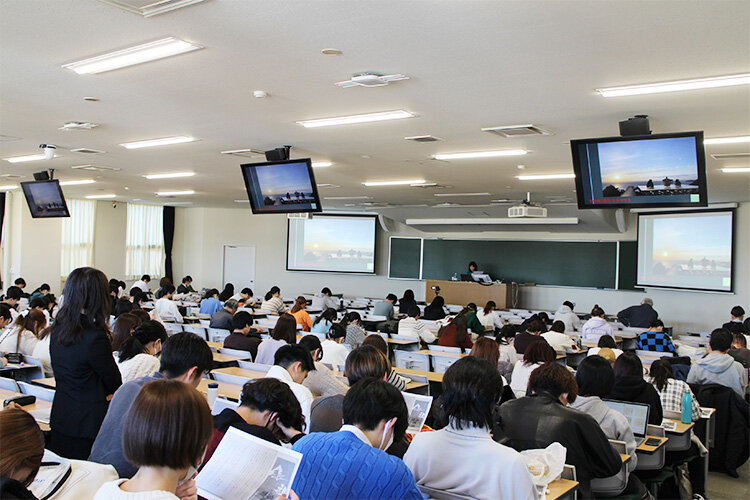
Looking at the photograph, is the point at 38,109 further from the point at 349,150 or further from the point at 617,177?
the point at 617,177

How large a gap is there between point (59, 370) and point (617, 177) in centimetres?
452

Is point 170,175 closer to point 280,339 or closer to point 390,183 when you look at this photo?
point 390,183

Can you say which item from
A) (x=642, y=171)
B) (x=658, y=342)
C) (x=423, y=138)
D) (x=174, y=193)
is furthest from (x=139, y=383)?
(x=174, y=193)

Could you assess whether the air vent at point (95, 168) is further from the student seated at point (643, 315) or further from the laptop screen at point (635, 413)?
the student seated at point (643, 315)

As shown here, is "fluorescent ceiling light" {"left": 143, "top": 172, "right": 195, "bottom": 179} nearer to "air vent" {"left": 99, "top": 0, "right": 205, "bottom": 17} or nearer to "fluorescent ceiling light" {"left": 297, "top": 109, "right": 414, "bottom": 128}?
"fluorescent ceiling light" {"left": 297, "top": 109, "right": 414, "bottom": 128}

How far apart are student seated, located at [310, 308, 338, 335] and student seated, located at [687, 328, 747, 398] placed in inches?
175

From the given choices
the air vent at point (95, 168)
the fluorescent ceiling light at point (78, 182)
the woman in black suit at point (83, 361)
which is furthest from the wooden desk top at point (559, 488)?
the fluorescent ceiling light at point (78, 182)

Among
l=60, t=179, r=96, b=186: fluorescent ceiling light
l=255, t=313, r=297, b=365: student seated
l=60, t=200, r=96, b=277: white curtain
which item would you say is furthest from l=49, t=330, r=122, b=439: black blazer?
l=60, t=200, r=96, b=277: white curtain

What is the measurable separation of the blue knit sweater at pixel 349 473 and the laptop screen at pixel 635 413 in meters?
2.53

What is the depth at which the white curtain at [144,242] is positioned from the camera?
60.1 ft

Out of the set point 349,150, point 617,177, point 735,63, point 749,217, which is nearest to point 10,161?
point 349,150

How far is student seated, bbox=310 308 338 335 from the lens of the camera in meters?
8.61

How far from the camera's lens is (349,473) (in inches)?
84.9

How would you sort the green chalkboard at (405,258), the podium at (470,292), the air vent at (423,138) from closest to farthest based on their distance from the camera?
the air vent at (423,138)
the podium at (470,292)
the green chalkboard at (405,258)
